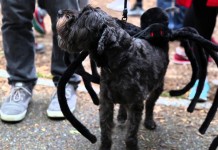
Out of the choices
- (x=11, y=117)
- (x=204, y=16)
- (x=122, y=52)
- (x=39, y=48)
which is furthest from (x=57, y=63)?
(x=39, y=48)

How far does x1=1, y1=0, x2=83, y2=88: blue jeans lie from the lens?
3182 millimetres

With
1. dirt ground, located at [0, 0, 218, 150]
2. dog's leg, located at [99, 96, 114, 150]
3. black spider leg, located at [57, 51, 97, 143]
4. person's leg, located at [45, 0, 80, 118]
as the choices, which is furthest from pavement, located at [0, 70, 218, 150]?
black spider leg, located at [57, 51, 97, 143]

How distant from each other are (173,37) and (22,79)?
1.66 metres

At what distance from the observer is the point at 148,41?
2.83 m

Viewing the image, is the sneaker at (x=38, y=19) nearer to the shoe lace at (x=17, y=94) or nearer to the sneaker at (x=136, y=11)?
the sneaker at (x=136, y=11)

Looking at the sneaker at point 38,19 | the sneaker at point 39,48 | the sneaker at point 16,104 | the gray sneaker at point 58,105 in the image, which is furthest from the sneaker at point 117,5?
the sneaker at point 38,19

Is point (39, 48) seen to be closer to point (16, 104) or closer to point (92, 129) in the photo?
point (16, 104)

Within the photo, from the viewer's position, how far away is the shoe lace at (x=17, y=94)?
11.7 feet

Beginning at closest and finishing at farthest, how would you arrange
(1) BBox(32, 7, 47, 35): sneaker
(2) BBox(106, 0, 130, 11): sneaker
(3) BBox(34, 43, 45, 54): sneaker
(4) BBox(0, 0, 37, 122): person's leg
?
(2) BBox(106, 0, 130, 11): sneaker
(4) BBox(0, 0, 37, 122): person's leg
(3) BBox(34, 43, 45, 54): sneaker
(1) BBox(32, 7, 47, 35): sneaker

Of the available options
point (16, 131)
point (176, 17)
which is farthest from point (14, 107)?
point (176, 17)

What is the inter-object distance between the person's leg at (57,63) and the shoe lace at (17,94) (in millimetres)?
306

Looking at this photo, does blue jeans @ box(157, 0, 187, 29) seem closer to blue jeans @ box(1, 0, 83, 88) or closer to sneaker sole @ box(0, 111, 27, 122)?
blue jeans @ box(1, 0, 83, 88)

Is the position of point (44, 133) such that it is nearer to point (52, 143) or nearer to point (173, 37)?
point (52, 143)

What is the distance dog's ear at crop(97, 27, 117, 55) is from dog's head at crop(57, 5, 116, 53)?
0.05m
